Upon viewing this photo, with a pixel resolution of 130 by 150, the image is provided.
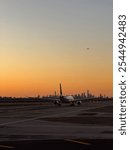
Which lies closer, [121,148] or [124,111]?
[121,148]

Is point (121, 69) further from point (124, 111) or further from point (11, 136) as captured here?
point (11, 136)

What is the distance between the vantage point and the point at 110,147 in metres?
17.8

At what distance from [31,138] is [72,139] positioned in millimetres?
2134

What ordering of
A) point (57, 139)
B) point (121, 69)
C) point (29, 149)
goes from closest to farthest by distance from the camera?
point (121, 69), point (29, 149), point (57, 139)

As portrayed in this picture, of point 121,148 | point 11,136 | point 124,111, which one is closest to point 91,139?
point 11,136

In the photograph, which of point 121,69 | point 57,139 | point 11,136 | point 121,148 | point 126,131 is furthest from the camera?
point 11,136

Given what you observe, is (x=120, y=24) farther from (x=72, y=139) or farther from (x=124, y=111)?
(x=72, y=139)

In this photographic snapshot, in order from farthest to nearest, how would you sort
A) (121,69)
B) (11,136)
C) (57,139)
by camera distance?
(11,136) → (57,139) → (121,69)

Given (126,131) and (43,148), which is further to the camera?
(43,148)

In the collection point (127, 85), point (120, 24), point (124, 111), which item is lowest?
point (124, 111)

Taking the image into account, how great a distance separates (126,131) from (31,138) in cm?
810

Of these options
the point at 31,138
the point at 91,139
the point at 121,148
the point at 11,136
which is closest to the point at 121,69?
the point at 121,148

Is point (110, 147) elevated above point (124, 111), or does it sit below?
below

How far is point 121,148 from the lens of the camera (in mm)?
12703
